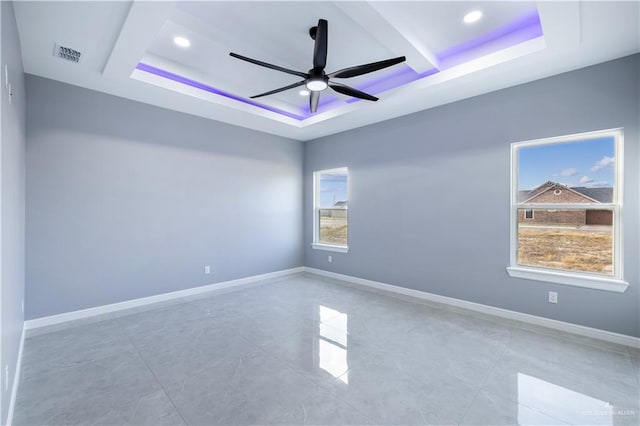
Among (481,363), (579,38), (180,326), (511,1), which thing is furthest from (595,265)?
(180,326)

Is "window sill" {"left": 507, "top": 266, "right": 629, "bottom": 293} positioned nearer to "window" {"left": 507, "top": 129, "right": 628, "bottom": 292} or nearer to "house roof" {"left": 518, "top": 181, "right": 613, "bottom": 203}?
"window" {"left": 507, "top": 129, "right": 628, "bottom": 292}

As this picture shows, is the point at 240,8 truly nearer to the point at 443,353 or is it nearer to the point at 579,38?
the point at 579,38

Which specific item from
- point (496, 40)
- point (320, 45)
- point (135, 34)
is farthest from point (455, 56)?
point (135, 34)

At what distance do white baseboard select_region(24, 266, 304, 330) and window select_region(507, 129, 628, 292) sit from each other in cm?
407

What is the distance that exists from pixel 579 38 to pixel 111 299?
5.84 meters

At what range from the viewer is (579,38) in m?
2.42

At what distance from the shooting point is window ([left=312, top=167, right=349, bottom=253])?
5414 millimetres

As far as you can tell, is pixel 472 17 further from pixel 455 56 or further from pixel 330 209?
pixel 330 209

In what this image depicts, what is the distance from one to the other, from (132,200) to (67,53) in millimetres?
1772

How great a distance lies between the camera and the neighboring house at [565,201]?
290cm

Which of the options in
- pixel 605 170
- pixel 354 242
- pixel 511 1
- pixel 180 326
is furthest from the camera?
pixel 354 242

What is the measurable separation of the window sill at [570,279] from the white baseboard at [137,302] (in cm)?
398

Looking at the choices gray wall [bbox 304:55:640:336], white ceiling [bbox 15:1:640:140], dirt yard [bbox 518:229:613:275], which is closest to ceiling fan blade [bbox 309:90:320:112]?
white ceiling [bbox 15:1:640:140]

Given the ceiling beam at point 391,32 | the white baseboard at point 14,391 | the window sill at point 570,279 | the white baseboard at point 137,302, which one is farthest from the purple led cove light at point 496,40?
the white baseboard at point 14,391
